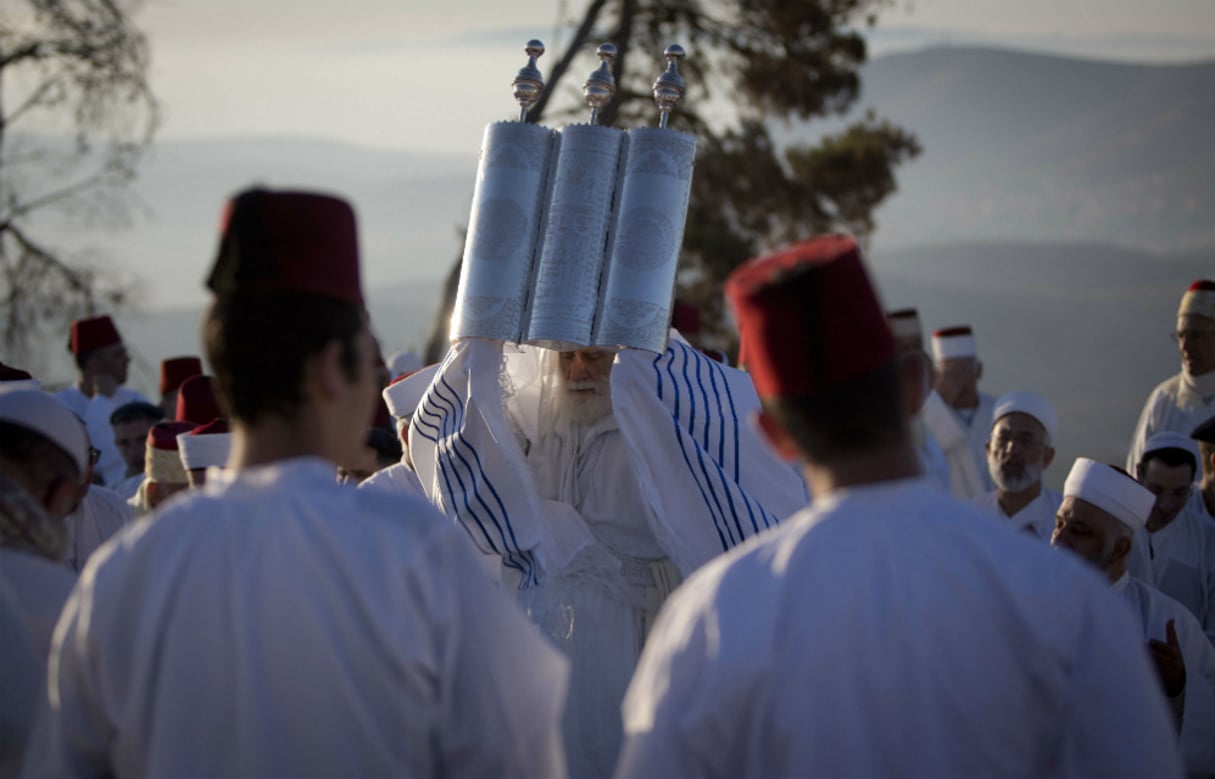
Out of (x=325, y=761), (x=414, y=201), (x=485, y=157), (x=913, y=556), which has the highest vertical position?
(x=485, y=157)

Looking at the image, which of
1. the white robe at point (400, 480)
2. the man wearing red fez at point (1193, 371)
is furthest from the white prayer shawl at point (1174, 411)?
the white robe at point (400, 480)

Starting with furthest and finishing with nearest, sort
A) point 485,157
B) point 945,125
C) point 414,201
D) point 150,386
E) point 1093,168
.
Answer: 1. point 945,125
2. point 414,201
3. point 1093,168
4. point 150,386
5. point 485,157

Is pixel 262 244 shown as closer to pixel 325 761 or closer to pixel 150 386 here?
pixel 325 761

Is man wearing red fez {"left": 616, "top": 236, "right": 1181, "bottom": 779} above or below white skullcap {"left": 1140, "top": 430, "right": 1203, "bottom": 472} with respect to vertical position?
above

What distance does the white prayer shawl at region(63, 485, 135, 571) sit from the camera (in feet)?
15.3

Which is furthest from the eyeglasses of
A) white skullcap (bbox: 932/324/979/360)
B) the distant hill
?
the distant hill

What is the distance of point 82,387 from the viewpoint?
378 inches

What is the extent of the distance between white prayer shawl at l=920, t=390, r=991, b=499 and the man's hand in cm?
392

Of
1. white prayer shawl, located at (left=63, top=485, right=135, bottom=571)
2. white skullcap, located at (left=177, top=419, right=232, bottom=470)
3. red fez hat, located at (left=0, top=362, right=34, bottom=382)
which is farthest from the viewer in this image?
red fez hat, located at (left=0, top=362, right=34, bottom=382)

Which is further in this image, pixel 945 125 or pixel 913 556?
pixel 945 125

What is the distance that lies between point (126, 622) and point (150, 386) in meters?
11.8

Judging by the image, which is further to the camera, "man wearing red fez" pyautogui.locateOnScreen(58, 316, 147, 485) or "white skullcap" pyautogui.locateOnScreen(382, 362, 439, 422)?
"man wearing red fez" pyautogui.locateOnScreen(58, 316, 147, 485)

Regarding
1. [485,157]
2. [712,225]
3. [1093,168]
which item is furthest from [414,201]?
[485,157]

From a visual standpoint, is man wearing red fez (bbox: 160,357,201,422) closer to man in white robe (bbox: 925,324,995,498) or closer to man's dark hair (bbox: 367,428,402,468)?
man's dark hair (bbox: 367,428,402,468)
